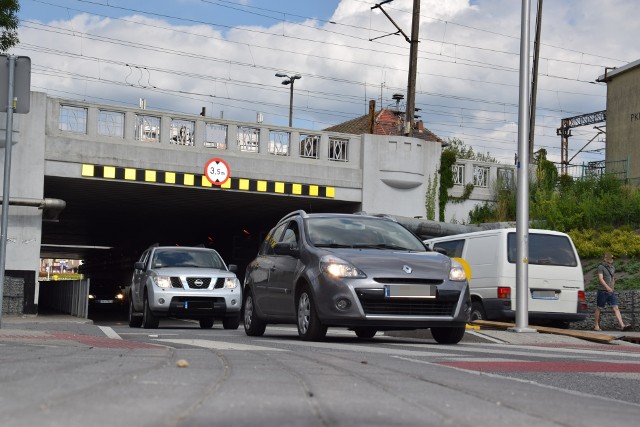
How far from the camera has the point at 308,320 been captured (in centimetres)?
1269

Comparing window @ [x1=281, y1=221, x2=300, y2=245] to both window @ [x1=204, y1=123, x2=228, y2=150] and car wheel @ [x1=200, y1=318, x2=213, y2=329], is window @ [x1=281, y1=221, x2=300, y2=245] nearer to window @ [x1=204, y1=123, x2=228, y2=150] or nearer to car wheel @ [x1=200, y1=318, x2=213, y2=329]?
car wheel @ [x1=200, y1=318, x2=213, y2=329]

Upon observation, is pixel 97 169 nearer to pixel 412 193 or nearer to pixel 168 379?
pixel 412 193

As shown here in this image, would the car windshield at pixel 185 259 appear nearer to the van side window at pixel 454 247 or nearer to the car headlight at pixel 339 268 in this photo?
the van side window at pixel 454 247

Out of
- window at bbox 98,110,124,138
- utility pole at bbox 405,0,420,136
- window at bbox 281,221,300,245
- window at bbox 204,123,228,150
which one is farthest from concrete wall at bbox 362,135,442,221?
window at bbox 281,221,300,245

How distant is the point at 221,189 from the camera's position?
1175 inches

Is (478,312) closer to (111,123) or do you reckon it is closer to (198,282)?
(198,282)

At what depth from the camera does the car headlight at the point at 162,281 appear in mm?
20281

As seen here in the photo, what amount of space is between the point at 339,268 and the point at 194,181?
57.9 feet

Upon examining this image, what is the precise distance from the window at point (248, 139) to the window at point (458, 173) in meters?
6.75

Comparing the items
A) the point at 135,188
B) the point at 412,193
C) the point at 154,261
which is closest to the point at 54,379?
the point at 154,261

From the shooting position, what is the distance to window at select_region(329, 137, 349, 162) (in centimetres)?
3189

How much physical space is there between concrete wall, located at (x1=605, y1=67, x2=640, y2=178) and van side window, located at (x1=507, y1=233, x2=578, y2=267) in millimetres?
22445

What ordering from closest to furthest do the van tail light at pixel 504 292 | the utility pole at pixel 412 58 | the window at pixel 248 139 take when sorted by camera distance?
the van tail light at pixel 504 292, the window at pixel 248 139, the utility pole at pixel 412 58

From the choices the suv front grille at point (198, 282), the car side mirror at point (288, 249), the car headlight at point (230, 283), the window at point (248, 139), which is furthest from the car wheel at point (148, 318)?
the window at point (248, 139)
